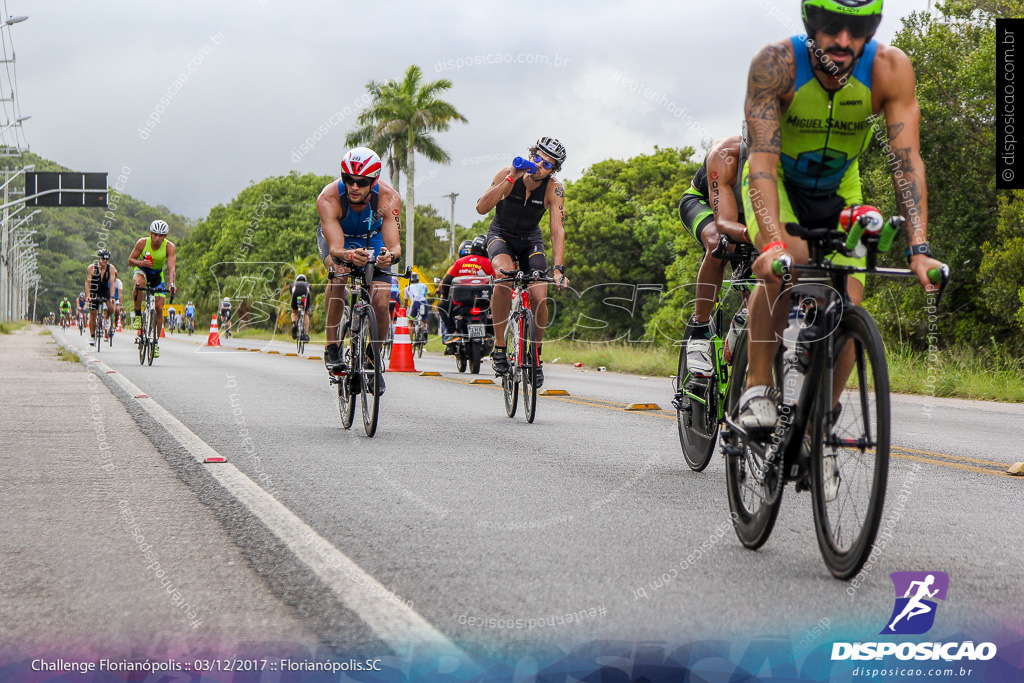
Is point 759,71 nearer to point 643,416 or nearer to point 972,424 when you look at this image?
point 643,416

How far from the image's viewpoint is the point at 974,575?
11.7 feet

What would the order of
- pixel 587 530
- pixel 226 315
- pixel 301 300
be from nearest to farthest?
pixel 587 530 → pixel 301 300 → pixel 226 315

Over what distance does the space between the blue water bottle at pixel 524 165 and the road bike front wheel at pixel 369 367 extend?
2.13m

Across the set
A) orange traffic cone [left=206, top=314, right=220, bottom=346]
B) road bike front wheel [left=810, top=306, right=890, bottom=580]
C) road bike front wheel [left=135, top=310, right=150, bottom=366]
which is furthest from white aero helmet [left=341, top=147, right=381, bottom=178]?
orange traffic cone [left=206, top=314, right=220, bottom=346]

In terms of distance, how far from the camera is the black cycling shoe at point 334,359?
26.3ft

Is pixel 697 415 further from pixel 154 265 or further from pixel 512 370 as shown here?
pixel 154 265

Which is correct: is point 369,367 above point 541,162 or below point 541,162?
below

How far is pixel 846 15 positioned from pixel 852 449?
5.07 feet

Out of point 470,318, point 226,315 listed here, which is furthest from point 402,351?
point 226,315

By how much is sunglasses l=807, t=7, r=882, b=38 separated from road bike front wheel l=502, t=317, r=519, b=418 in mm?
5479

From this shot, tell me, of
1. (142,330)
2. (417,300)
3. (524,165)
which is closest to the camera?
(524,165)

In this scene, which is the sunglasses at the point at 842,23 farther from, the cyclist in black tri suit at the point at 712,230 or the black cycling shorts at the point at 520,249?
the black cycling shorts at the point at 520,249

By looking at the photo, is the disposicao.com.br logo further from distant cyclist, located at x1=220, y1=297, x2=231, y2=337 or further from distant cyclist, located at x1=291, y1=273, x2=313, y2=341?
distant cyclist, located at x1=220, y1=297, x2=231, y2=337

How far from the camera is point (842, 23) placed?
374cm
